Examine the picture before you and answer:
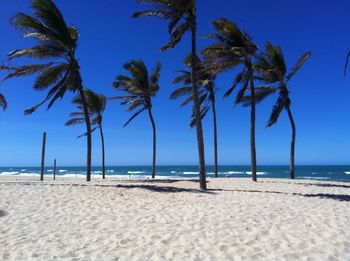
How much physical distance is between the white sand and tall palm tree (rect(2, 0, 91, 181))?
7.08 metres

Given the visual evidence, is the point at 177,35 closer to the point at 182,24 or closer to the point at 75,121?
the point at 182,24

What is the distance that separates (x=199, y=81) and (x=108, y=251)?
17.9m

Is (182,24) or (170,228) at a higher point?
(182,24)

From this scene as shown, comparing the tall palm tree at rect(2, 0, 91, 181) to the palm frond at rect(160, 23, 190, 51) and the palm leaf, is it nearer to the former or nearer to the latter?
the palm frond at rect(160, 23, 190, 51)

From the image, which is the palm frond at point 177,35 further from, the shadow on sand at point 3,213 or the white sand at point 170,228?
the shadow on sand at point 3,213

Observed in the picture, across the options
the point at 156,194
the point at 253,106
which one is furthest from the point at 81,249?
the point at 253,106

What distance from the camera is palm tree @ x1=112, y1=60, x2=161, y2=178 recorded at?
2162 centimetres

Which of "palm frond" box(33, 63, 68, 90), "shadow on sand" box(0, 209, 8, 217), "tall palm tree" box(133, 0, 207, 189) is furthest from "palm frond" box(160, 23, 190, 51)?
"shadow on sand" box(0, 209, 8, 217)

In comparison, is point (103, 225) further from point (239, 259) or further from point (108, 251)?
point (239, 259)

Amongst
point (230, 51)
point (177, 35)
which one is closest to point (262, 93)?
point (230, 51)

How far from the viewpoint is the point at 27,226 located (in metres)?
5.85

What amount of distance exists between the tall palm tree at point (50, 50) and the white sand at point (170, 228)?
708cm

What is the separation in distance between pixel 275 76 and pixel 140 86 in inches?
349

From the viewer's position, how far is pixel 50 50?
14266 millimetres
